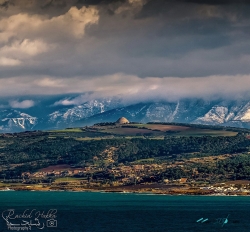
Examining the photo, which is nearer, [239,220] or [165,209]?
[239,220]

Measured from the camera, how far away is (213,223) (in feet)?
525

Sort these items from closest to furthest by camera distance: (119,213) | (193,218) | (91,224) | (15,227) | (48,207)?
(15,227)
(91,224)
(193,218)
(119,213)
(48,207)

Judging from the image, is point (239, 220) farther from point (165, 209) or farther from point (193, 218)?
point (165, 209)

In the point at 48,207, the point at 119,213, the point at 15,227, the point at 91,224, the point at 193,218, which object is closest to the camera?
the point at 15,227

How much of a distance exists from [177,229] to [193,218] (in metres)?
21.7

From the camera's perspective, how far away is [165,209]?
194m

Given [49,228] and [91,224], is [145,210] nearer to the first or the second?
[91,224]

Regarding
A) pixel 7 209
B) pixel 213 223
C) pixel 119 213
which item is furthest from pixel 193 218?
pixel 7 209

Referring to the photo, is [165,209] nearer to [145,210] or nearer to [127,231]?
[145,210]

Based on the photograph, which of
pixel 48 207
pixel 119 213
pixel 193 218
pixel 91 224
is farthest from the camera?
pixel 48 207

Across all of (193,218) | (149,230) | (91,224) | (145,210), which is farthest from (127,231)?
(145,210)

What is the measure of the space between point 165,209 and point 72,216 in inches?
1167

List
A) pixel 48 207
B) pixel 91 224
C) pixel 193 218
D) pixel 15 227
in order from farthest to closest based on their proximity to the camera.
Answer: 1. pixel 48 207
2. pixel 193 218
3. pixel 91 224
4. pixel 15 227

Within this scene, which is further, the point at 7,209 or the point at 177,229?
the point at 7,209
